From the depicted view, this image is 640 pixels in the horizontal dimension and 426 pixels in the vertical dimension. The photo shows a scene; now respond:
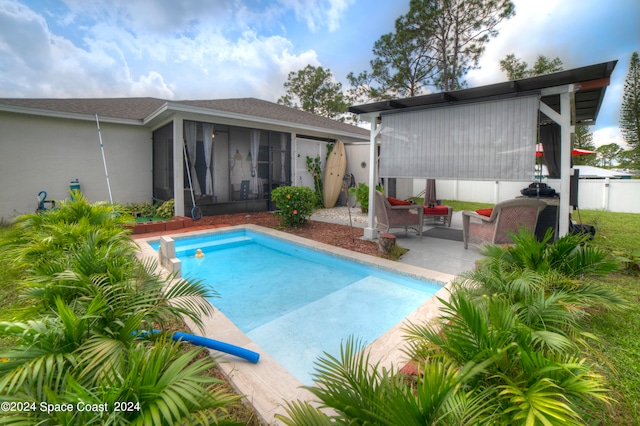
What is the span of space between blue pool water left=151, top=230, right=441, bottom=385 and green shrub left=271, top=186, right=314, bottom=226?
1330mm

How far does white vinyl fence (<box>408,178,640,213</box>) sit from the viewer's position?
1102cm

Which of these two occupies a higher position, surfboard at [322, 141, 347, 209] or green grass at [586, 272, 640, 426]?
surfboard at [322, 141, 347, 209]

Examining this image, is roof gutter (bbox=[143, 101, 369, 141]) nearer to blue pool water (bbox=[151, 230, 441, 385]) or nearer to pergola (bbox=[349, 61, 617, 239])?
blue pool water (bbox=[151, 230, 441, 385])

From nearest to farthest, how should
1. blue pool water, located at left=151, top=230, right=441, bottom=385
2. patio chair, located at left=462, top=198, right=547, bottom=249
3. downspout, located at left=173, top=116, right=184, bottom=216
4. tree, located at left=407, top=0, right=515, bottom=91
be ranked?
blue pool water, located at left=151, top=230, right=441, bottom=385
patio chair, located at left=462, top=198, right=547, bottom=249
downspout, located at left=173, top=116, right=184, bottom=216
tree, located at left=407, top=0, right=515, bottom=91

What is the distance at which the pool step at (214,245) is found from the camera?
665 cm

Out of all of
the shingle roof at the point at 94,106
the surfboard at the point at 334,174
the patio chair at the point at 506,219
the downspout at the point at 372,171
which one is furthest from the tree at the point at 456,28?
the shingle roof at the point at 94,106

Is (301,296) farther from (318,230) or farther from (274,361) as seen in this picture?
(318,230)

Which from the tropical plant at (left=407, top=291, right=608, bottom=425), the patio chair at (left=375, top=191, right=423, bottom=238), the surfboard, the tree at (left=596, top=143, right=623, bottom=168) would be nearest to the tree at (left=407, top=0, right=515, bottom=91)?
the surfboard

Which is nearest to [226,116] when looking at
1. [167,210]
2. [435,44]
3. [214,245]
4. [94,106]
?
[167,210]

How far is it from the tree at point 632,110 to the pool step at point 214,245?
1915cm

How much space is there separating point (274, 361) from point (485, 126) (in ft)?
16.6

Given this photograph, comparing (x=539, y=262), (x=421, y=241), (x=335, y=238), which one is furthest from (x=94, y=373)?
(x=421, y=241)

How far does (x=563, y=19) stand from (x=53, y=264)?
55.1 feet

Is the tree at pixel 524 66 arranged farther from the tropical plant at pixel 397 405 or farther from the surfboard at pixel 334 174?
the tropical plant at pixel 397 405
